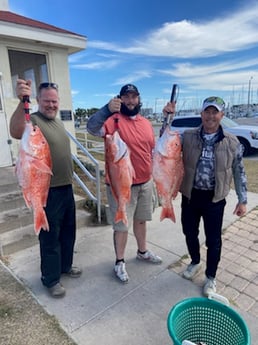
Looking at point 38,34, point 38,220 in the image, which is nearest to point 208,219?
point 38,220

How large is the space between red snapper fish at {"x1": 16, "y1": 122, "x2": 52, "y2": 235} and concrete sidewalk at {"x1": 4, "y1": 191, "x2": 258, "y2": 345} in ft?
3.34

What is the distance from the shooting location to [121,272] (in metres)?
2.86

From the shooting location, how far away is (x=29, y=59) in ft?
20.1

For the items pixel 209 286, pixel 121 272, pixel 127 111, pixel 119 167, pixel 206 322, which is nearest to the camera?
pixel 206 322

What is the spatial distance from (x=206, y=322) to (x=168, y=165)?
4.00 feet

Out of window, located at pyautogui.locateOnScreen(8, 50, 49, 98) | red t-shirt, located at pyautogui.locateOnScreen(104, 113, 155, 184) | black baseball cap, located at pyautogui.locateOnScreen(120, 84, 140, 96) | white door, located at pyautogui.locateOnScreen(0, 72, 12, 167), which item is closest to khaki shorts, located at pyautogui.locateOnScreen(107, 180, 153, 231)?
red t-shirt, located at pyautogui.locateOnScreen(104, 113, 155, 184)

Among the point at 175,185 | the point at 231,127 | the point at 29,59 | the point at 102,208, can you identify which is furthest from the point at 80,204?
the point at 231,127

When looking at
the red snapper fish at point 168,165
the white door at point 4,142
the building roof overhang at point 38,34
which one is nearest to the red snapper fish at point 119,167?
the red snapper fish at point 168,165

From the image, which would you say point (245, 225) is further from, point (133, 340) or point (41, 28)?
point (41, 28)

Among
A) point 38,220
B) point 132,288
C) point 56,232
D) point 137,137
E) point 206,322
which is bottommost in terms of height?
point 132,288

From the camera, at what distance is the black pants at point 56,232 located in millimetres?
2482

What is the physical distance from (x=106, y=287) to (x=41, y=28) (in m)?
5.56

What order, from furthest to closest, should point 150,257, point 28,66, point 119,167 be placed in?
point 28,66, point 150,257, point 119,167

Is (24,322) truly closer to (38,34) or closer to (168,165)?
(168,165)
